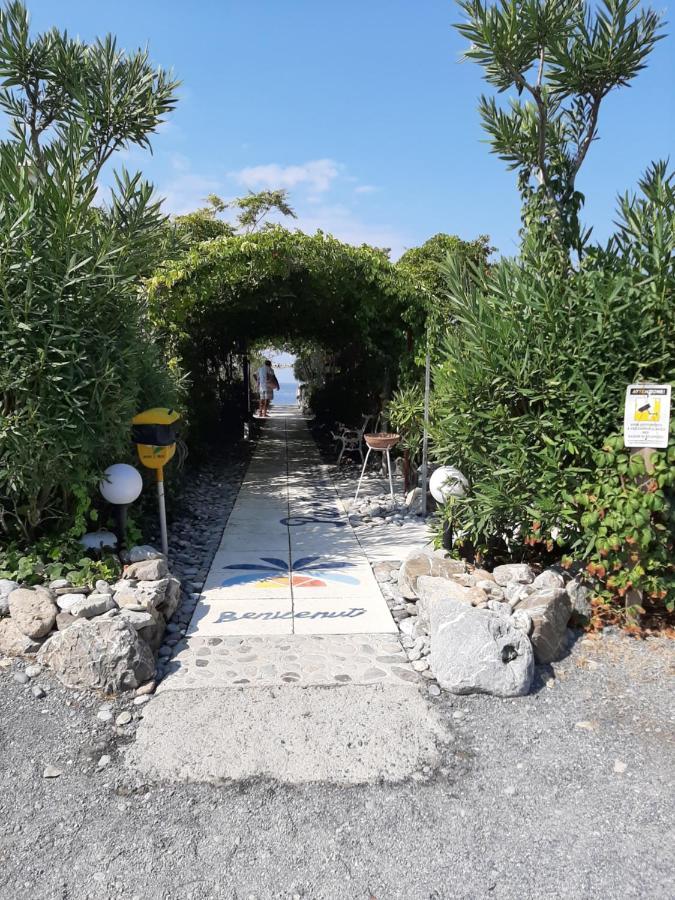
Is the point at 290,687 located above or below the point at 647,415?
below

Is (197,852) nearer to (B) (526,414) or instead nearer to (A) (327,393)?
(B) (526,414)

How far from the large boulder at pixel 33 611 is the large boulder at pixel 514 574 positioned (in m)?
2.60

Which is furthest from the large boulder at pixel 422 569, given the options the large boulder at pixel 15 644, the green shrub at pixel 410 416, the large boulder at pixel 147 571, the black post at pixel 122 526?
the green shrub at pixel 410 416

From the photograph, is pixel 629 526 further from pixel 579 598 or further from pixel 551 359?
pixel 551 359

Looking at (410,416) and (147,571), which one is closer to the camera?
(147,571)

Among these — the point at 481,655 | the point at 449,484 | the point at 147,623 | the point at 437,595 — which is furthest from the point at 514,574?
the point at 147,623

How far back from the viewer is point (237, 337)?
463 inches

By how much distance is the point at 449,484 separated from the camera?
421 cm

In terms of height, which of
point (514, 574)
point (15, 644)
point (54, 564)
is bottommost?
point (15, 644)

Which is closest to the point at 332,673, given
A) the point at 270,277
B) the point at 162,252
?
the point at 162,252

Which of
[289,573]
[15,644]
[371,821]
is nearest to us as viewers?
[371,821]

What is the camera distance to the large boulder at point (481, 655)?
2.98 metres

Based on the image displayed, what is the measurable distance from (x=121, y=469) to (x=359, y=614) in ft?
6.28

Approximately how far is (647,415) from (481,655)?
5.09 ft
